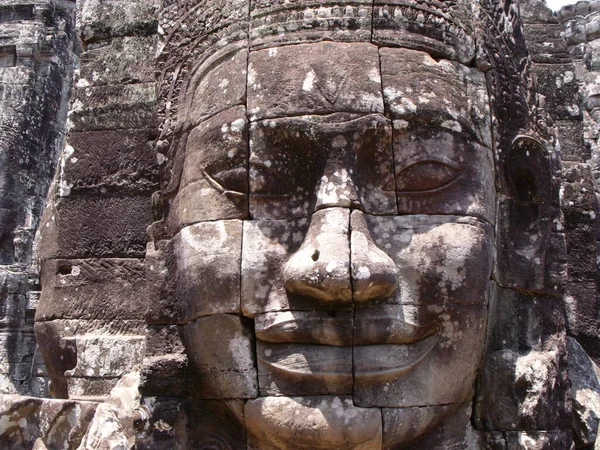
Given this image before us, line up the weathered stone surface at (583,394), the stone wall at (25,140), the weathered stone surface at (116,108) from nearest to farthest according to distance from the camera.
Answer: the weathered stone surface at (583,394) → the weathered stone surface at (116,108) → the stone wall at (25,140)

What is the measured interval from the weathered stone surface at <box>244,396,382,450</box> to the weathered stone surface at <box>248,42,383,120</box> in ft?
4.77

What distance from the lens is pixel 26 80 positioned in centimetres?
1162

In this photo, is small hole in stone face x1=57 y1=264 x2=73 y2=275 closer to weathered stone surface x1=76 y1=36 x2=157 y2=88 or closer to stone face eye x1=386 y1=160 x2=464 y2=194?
weathered stone surface x1=76 y1=36 x2=157 y2=88

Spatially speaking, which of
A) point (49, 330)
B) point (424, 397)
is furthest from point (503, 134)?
point (49, 330)

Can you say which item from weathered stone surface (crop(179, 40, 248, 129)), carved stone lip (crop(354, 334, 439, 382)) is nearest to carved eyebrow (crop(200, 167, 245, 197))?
weathered stone surface (crop(179, 40, 248, 129))

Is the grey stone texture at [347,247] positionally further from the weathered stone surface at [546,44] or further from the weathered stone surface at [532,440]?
the weathered stone surface at [546,44]

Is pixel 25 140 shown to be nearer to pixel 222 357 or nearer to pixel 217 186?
pixel 217 186

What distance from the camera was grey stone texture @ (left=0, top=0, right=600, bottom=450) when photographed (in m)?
3.36

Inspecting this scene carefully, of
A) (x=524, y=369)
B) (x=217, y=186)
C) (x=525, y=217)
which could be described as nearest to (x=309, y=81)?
(x=217, y=186)

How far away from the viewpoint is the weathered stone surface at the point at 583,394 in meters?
4.01

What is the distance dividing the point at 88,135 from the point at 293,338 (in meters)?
2.53

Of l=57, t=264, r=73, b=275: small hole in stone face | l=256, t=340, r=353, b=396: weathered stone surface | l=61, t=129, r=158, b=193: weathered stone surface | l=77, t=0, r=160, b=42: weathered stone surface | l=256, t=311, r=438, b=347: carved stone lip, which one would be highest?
l=77, t=0, r=160, b=42: weathered stone surface

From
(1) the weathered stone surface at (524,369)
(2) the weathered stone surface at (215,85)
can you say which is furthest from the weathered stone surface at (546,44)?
(2) the weathered stone surface at (215,85)

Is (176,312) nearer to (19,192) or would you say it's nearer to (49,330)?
(49,330)
